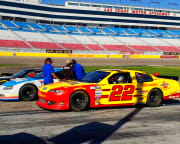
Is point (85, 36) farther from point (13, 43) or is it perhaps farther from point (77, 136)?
point (77, 136)

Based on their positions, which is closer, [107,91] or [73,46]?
[107,91]

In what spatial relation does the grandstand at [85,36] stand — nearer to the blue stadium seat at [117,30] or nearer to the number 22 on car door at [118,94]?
the blue stadium seat at [117,30]

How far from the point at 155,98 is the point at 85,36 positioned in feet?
178

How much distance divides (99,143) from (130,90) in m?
4.03

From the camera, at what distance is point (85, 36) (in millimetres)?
62625

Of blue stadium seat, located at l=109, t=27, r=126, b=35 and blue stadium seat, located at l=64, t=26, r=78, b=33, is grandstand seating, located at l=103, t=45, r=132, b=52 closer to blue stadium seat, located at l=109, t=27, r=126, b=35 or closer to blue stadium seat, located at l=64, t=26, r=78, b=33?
blue stadium seat, located at l=109, t=27, r=126, b=35

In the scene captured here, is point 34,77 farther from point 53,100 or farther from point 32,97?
point 53,100

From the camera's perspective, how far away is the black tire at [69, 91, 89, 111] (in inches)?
311

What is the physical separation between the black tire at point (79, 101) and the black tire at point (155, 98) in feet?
7.51

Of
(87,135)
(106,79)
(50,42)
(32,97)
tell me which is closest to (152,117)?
(106,79)

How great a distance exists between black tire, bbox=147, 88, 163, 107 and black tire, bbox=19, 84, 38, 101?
414 cm

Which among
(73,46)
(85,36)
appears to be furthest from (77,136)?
(85,36)

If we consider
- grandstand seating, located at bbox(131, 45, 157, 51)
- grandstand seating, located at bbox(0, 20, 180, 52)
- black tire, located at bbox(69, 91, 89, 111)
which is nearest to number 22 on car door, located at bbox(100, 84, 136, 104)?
black tire, located at bbox(69, 91, 89, 111)

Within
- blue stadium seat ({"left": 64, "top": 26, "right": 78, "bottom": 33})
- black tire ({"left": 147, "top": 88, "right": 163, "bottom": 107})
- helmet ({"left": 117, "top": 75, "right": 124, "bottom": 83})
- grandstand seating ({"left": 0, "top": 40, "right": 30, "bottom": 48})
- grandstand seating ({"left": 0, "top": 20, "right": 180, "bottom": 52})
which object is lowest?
black tire ({"left": 147, "top": 88, "right": 163, "bottom": 107})
